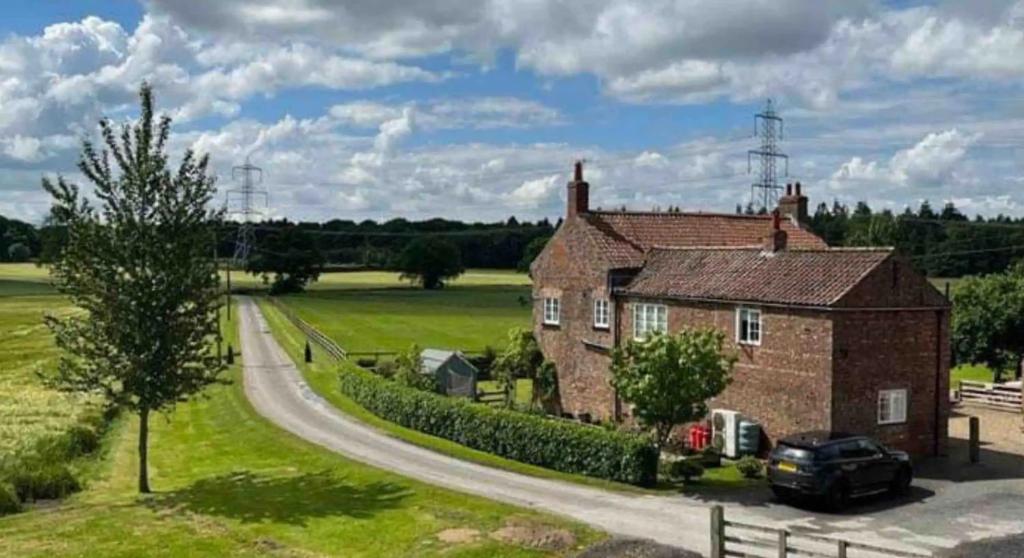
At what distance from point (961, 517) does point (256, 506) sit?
18787 mm

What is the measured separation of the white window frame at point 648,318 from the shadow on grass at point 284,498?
12891 mm

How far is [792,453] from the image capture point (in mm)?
25469

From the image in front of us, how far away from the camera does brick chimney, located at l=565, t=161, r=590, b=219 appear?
134ft

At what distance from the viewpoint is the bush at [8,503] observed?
92.6 feet

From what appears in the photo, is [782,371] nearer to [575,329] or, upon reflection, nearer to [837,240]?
[575,329]

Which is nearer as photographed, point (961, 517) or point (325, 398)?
point (961, 517)

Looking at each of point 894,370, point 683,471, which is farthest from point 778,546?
point 894,370

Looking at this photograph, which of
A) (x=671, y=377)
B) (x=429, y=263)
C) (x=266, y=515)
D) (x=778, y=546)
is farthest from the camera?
(x=429, y=263)

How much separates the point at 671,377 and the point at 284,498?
11.9 metres

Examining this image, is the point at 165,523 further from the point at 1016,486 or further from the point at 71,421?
the point at 1016,486

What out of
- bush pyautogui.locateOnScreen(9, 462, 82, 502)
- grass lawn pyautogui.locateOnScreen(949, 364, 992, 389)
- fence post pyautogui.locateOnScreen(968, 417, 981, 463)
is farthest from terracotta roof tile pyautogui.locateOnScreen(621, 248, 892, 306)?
grass lawn pyautogui.locateOnScreen(949, 364, 992, 389)

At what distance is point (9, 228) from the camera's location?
189m

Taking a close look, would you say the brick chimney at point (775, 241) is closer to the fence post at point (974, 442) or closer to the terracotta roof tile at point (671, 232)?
the terracotta roof tile at point (671, 232)

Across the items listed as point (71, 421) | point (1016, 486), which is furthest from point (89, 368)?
point (1016, 486)
